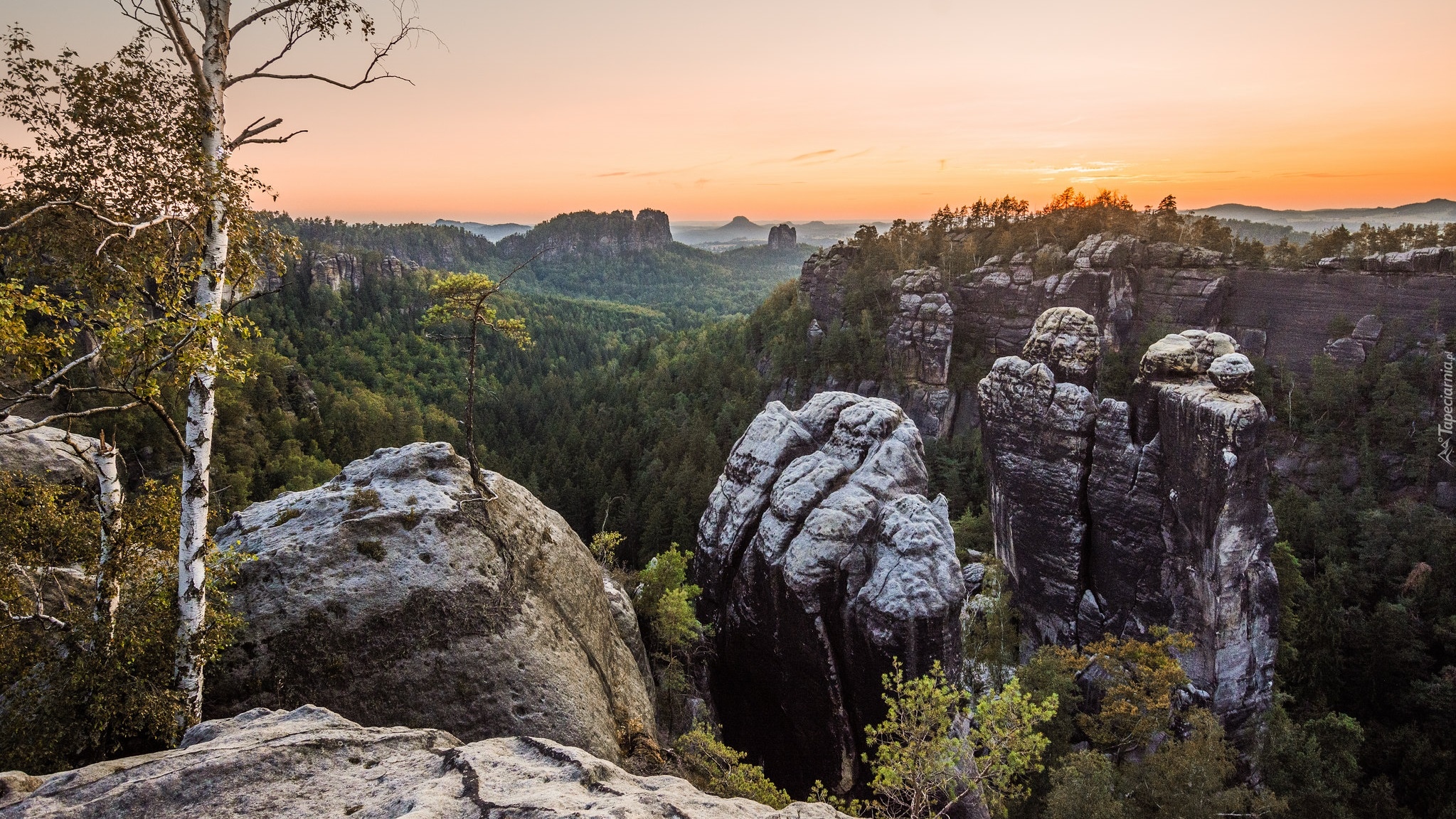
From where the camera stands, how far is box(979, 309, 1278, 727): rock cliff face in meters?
25.4

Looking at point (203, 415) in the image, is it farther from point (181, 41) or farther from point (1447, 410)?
point (1447, 410)

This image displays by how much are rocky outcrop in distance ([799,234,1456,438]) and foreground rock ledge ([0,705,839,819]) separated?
54.4m

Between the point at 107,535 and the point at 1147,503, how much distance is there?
32.3 meters

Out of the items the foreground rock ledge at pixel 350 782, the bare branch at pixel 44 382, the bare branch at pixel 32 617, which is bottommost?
the foreground rock ledge at pixel 350 782

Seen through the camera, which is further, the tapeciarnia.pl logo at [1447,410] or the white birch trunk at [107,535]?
the tapeciarnia.pl logo at [1447,410]

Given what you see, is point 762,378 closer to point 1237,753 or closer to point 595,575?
point 1237,753

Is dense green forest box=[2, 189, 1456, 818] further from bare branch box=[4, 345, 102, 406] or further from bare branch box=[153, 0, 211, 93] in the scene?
bare branch box=[153, 0, 211, 93]

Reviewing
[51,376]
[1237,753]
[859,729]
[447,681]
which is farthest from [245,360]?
[1237,753]

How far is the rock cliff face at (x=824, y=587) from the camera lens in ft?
57.5

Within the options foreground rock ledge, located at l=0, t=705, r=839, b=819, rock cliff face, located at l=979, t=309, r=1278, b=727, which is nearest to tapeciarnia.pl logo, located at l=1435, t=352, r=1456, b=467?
rock cliff face, located at l=979, t=309, r=1278, b=727

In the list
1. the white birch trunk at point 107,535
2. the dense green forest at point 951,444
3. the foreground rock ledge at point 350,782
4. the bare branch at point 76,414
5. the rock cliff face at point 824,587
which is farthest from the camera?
the dense green forest at point 951,444

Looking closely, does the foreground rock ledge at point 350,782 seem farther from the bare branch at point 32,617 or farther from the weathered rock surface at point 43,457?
the weathered rock surface at point 43,457

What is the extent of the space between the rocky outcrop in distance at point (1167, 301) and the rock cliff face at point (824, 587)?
4048 cm

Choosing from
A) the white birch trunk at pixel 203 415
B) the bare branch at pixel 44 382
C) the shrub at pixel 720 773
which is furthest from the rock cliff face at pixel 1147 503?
the bare branch at pixel 44 382
